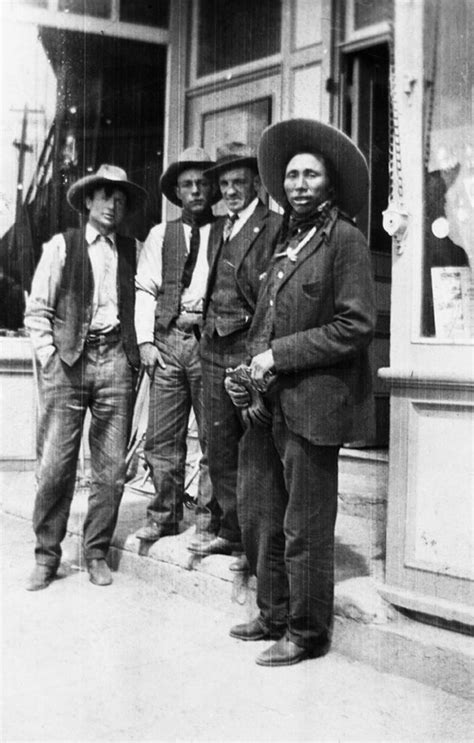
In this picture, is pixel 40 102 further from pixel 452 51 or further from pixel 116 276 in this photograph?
pixel 452 51

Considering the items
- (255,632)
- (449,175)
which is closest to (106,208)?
(449,175)

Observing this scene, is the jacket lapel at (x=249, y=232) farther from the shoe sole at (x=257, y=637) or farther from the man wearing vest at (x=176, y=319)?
the shoe sole at (x=257, y=637)

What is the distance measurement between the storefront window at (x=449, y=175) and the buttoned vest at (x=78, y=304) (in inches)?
60.5

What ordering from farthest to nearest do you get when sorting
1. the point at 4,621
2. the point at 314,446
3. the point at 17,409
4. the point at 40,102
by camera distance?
the point at 17,409
the point at 40,102
the point at 4,621
the point at 314,446

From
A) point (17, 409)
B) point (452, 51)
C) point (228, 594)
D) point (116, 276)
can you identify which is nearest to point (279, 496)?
point (228, 594)

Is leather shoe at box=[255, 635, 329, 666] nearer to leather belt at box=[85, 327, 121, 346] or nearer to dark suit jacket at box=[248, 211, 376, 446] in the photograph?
dark suit jacket at box=[248, 211, 376, 446]

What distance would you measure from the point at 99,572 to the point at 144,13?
156 inches

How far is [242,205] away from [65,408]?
4.38 feet

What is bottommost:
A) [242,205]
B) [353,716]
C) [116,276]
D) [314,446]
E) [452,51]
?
[353,716]

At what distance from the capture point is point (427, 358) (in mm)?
2938

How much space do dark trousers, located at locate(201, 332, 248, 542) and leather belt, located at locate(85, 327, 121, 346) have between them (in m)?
0.57

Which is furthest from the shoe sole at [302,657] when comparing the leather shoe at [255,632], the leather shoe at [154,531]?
the leather shoe at [154,531]

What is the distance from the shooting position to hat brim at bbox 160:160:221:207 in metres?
3.72

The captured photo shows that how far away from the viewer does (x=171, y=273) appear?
3.77m
